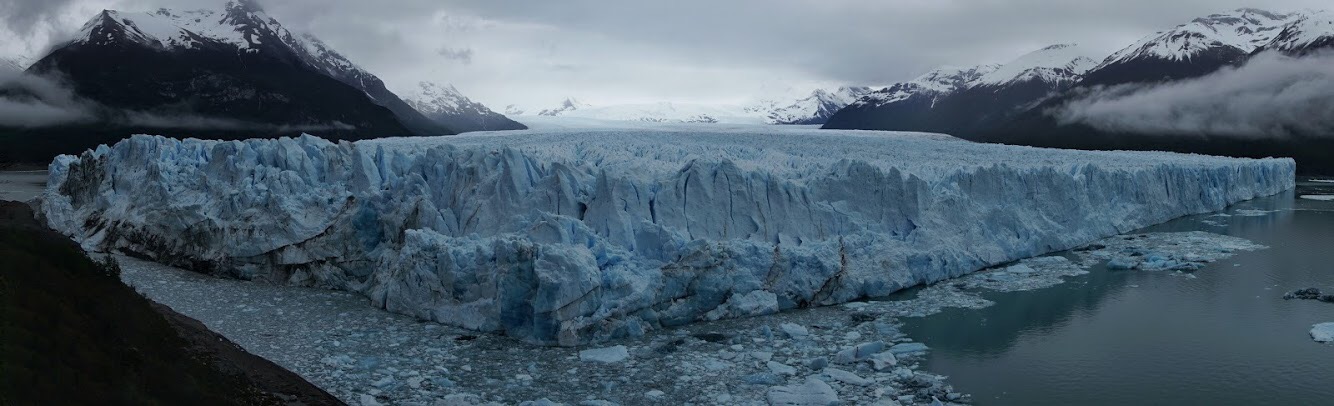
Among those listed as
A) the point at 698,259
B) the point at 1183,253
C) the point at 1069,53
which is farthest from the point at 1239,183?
the point at 1069,53

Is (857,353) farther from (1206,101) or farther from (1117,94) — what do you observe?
(1117,94)

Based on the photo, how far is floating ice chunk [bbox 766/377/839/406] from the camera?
761 cm

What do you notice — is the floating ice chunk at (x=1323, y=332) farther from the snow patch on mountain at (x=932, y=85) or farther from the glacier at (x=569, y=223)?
the snow patch on mountain at (x=932, y=85)

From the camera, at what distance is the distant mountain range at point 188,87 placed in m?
44.8

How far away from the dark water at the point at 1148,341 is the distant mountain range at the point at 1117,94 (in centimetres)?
3962

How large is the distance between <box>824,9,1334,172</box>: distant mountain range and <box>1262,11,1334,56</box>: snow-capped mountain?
0.07 m

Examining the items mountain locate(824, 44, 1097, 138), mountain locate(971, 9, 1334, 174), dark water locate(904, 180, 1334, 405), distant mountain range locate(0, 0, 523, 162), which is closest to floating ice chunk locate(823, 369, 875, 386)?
dark water locate(904, 180, 1334, 405)

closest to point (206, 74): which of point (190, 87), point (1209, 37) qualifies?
point (190, 87)

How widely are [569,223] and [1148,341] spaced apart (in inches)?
276

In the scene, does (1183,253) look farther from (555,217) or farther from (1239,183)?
(1239,183)

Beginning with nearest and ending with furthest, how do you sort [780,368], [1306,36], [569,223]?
[780,368] → [569,223] → [1306,36]

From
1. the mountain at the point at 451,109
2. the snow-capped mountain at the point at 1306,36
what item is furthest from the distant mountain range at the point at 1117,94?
the mountain at the point at 451,109

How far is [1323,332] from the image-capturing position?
9.67 meters

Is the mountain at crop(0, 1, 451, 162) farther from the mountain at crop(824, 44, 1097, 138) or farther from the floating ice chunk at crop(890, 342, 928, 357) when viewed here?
the floating ice chunk at crop(890, 342, 928, 357)
